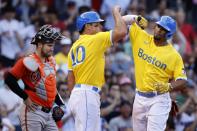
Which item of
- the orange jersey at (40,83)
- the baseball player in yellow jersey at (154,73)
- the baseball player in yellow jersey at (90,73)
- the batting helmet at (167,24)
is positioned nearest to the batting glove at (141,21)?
the baseball player in yellow jersey at (154,73)

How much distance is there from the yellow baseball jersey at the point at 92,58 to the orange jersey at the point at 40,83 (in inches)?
21.9

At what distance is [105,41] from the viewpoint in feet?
38.3

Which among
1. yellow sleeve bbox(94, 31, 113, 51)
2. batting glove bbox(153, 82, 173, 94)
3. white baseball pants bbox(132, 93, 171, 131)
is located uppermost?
yellow sleeve bbox(94, 31, 113, 51)

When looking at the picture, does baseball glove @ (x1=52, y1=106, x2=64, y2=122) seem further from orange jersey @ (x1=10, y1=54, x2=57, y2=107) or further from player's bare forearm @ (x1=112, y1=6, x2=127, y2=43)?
player's bare forearm @ (x1=112, y1=6, x2=127, y2=43)

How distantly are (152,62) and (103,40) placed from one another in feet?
3.48

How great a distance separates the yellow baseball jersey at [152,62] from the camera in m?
12.4

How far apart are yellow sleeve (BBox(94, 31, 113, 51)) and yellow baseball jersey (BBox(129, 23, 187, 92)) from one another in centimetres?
93

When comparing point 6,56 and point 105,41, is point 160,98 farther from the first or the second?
point 6,56

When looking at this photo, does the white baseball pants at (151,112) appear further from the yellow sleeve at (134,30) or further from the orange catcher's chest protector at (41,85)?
the orange catcher's chest protector at (41,85)

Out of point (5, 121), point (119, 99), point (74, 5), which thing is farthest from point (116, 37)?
point (74, 5)

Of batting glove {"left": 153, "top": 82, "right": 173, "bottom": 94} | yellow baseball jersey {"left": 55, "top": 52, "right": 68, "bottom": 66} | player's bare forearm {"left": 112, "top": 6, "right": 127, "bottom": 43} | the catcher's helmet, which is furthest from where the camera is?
yellow baseball jersey {"left": 55, "top": 52, "right": 68, "bottom": 66}

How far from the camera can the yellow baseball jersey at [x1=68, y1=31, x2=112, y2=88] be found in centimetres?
1172

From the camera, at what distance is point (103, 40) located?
38.4 feet

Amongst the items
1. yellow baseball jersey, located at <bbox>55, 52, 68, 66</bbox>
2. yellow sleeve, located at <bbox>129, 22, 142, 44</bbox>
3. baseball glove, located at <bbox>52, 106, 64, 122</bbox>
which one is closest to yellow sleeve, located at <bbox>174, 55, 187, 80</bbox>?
yellow sleeve, located at <bbox>129, 22, 142, 44</bbox>
